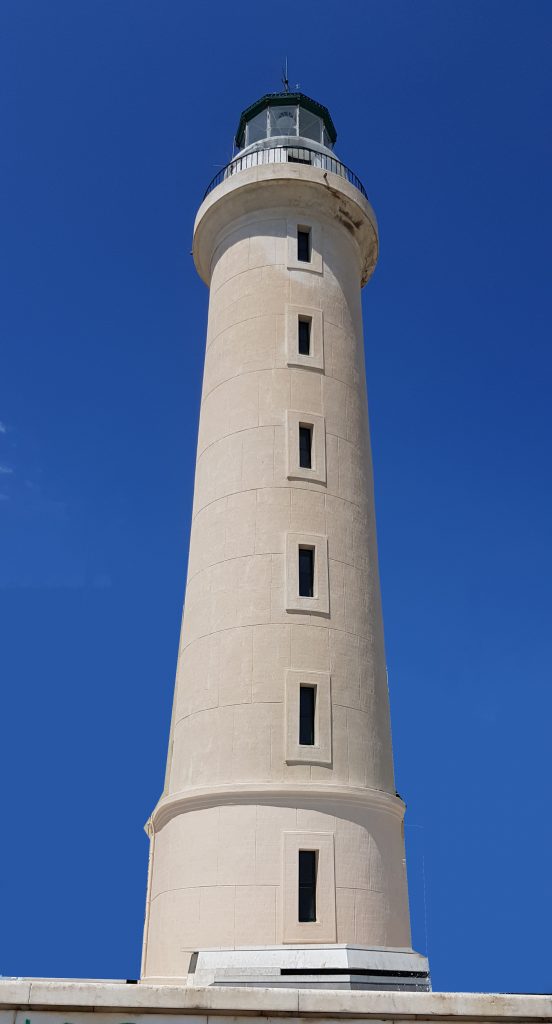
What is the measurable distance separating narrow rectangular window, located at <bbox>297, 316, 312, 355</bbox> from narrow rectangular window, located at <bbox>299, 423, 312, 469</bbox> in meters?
2.44

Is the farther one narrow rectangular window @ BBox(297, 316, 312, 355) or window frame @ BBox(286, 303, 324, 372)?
narrow rectangular window @ BBox(297, 316, 312, 355)

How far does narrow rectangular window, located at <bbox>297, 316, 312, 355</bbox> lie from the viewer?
2380cm

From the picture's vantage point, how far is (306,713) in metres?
19.3

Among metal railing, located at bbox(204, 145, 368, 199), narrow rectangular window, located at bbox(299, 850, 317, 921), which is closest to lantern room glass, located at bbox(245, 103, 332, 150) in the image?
metal railing, located at bbox(204, 145, 368, 199)

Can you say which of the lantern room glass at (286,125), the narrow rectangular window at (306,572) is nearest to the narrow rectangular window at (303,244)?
the lantern room glass at (286,125)

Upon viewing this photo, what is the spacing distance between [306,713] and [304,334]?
35.2ft

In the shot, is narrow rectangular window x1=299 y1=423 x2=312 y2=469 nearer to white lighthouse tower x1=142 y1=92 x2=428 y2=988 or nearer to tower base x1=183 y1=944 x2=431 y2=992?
white lighthouse tower x1=142 y1=92 x2=428 y2=988

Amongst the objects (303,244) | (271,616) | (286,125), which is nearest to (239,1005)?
(271,616)

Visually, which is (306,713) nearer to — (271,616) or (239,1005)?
(271,616)

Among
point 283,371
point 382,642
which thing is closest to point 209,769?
point 382,642

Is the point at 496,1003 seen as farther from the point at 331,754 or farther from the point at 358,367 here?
the point at 358,367

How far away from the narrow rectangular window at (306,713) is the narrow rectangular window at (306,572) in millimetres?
2333

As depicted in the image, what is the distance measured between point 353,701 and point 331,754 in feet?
4.88

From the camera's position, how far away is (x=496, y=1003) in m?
10.6
